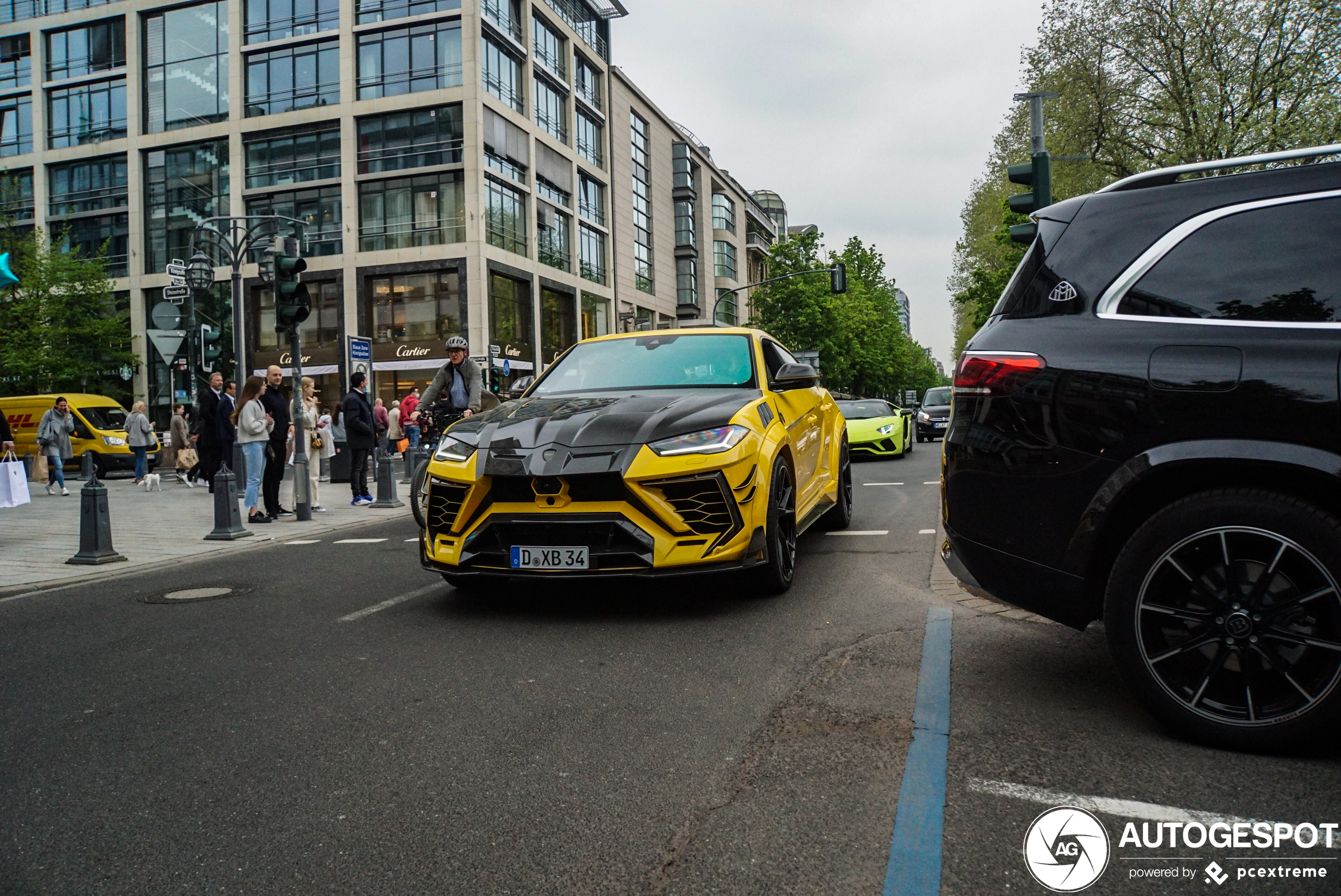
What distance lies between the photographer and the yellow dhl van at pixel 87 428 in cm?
2442

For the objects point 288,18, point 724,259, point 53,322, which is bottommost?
point 53,322

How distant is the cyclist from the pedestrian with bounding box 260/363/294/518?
2.26 m

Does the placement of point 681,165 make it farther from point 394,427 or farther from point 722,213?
point 394,427

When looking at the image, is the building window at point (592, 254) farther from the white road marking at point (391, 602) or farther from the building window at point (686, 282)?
the white road marking at point (391, 602)

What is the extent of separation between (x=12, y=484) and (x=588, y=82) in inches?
1638

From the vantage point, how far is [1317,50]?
80.7 feet

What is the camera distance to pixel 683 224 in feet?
196

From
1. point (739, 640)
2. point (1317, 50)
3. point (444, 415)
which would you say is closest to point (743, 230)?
point (1317, 50)

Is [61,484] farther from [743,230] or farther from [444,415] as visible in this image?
[743,230]

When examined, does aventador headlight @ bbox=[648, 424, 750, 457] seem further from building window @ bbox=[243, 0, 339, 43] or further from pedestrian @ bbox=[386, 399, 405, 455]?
building window @ bbox=[243, 0, 339, 43]

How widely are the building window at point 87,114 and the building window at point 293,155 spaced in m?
7.23

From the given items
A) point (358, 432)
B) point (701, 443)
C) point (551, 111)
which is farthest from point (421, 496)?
point (551, 111)

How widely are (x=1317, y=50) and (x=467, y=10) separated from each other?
26824mm

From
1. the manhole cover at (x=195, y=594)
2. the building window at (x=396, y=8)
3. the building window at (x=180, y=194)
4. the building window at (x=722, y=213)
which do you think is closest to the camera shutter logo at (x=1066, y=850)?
the manhole cover at (x=195, y=594)
